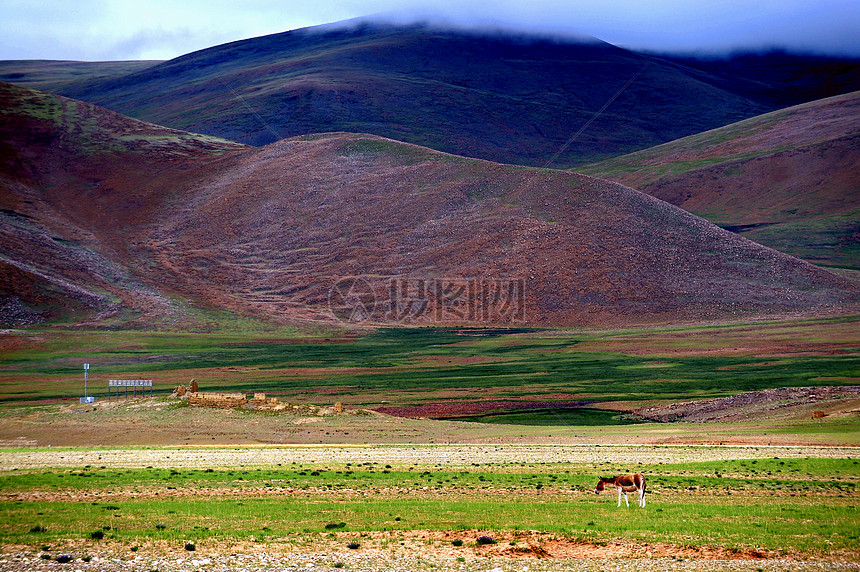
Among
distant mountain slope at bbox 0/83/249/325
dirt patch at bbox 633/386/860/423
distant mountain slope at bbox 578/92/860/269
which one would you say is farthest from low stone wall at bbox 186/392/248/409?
distant mountain slope at bbox 578/92/860/269

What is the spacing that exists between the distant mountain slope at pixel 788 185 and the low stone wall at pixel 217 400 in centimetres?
11926

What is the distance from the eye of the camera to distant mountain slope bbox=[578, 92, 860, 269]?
148 metres

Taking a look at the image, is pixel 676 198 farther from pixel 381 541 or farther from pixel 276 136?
pixel 381 541

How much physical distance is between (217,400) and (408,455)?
16331 millimetres

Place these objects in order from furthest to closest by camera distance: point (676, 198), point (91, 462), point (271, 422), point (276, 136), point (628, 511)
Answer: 1. point (276, 136)
2. point (676, 198)
3. point (271, 422)
4. point (91, 462)
5. point (628, 511)

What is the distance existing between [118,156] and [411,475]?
12909 cm

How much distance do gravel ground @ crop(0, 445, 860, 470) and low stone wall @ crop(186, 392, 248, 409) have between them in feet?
29.9

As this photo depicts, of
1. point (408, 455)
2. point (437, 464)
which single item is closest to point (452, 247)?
point (408, 455)

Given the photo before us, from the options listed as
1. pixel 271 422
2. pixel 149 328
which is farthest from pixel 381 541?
pixel 149 328

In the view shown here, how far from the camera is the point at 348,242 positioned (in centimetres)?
11769

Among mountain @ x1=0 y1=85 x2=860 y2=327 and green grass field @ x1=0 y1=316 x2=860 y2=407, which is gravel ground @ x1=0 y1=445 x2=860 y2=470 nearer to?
green grass field @ x1=0 y1=316 x2=860 y2=407

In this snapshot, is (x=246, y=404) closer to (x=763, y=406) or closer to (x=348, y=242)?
(x=763, y=406)

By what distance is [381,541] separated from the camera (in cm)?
1681

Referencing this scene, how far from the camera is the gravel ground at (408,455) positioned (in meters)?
29.5
